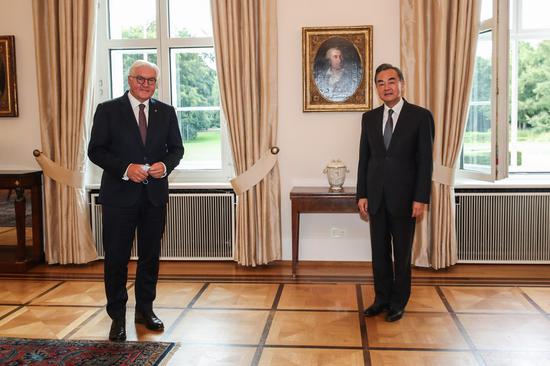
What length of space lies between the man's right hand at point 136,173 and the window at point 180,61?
218 cm

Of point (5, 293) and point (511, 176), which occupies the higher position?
point (511, 176)

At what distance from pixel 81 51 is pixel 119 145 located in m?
2.11

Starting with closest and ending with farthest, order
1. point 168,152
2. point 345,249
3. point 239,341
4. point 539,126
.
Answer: point 239,341 < point 168,152 < point 345,249 < point 539,126

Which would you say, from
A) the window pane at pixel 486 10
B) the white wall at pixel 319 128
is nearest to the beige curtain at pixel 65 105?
the white wall at pixel 319 128

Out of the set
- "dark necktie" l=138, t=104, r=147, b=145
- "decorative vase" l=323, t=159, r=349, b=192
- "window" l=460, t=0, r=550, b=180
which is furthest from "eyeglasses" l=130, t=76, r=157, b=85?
"window" l=460, t=0, r=550, b=180

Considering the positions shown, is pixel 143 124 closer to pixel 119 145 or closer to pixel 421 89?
pixel 119 145

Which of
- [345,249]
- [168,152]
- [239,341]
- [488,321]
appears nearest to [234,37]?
[168,152]

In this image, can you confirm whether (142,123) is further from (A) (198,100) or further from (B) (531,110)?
(B) (531,110)

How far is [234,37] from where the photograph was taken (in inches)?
192

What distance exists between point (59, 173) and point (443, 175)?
3263 millimetres

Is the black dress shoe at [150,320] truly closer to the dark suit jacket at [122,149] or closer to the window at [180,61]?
the dark suit jacket at [122,149]

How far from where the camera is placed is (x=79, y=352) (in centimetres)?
314

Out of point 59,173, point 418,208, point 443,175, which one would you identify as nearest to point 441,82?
point 443,175

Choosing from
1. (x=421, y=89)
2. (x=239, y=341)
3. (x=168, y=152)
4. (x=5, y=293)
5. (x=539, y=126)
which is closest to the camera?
(x=239, y=341)
